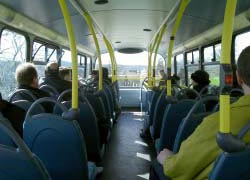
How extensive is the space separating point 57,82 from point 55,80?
4cm

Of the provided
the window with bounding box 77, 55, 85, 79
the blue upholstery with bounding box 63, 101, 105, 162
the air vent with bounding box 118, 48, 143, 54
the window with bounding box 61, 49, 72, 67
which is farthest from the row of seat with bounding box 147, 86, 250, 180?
the air vent with bounding box 118, 48, 143, 54

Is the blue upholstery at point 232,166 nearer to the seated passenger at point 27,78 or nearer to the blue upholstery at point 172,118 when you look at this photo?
the blue upholstery at point 172,118

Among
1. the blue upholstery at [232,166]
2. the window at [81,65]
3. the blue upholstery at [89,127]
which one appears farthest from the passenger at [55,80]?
the window at [81,65]

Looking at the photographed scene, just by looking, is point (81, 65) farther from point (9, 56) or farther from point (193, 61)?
point (9, 56)

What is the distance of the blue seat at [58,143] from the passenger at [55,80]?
2.18m

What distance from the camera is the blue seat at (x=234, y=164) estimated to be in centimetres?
124

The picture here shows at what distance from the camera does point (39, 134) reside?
2105 millimetres

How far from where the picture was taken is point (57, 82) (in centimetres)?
433

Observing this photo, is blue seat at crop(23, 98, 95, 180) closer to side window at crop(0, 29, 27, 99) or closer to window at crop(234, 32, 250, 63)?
side window at crop(0, 29, 27, 99)

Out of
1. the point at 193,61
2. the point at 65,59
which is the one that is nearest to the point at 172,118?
the point at 193,61

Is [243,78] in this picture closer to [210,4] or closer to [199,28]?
[210,4]

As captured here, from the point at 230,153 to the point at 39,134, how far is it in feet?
4.26

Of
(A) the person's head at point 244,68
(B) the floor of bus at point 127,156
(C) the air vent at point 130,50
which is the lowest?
(B) the floor of bus at point 127,156

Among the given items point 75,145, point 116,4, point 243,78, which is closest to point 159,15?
point 116,4
